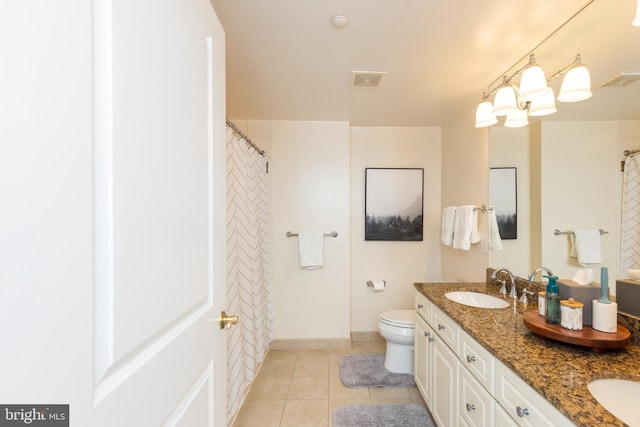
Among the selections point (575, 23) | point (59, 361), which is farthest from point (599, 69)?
point (59, 361)

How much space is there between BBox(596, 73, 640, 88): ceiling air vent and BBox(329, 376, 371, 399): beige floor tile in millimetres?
2294

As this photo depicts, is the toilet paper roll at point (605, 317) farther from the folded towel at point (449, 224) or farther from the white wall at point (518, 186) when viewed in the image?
the folded towel at point (449, 224)

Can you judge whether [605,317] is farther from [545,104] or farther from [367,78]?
[367,78]

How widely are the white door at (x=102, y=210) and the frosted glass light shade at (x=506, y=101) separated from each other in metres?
1.69

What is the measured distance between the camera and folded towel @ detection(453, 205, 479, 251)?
7.28 feet

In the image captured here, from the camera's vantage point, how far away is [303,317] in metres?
2.84

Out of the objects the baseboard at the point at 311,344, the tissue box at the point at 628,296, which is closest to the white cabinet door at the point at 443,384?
→ the tissue box at the point at 628,296

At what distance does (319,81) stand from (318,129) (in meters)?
A: 0.85

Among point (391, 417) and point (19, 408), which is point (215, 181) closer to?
point (19, 408)

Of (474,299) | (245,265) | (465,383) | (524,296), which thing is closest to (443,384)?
(465,383)

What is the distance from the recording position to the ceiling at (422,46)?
1.25 m

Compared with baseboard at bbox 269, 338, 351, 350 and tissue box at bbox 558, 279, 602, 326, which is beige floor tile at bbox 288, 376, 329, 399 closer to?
baseboard at bbox 269, 338, 351, 350

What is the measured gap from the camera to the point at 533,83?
4.74ft

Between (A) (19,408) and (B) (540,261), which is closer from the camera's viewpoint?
(A) (19,408)
